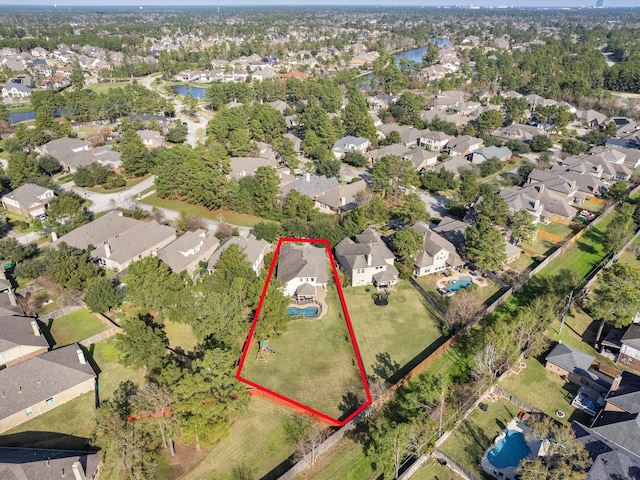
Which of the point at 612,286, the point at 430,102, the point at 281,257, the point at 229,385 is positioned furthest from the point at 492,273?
the point at 430,102

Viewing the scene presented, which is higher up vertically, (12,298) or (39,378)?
(39,378)

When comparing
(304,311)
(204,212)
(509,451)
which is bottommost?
(204,212)

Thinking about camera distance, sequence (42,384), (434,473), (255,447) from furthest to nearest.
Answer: (42,384) → (255,447) → (434,473)

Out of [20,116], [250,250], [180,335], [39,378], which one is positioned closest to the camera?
[39,378]

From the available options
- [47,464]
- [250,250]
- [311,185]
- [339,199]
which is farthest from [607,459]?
[311,185]

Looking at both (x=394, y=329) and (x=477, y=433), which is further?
(x=394, y=329)

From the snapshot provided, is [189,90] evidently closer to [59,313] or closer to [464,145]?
[464,145]
